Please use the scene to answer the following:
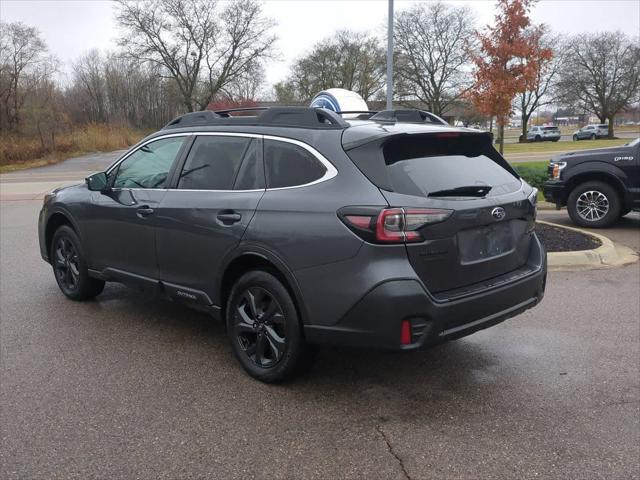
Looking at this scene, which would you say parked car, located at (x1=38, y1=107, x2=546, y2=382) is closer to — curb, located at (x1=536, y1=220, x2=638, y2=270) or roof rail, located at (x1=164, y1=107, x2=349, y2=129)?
roof rail, located at (x1=164, y1=107, x2=349, y2=129)

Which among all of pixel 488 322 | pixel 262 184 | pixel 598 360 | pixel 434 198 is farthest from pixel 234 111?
pixel 598 360

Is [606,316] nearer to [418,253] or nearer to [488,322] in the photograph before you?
[488,322]

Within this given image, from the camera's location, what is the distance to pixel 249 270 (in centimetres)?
379

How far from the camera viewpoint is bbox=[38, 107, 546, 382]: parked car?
3135 mm

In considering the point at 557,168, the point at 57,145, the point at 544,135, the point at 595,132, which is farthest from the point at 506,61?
the point at 595,132

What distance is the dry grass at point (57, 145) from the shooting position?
3509 centimetres

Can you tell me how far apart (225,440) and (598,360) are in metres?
2.79

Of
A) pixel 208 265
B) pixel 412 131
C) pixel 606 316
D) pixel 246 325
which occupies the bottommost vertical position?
pixel 606 316

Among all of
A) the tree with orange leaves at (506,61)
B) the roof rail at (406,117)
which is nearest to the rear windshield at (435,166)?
the roof rail at (406,117)

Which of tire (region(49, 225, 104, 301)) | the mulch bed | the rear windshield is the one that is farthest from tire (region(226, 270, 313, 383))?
the mulch bed

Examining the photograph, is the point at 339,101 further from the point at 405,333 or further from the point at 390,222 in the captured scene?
the point at 405,333

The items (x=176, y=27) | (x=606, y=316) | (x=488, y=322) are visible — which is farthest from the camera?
(x=176, y=27)

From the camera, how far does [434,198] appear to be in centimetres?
325

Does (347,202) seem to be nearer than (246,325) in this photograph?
Yes
